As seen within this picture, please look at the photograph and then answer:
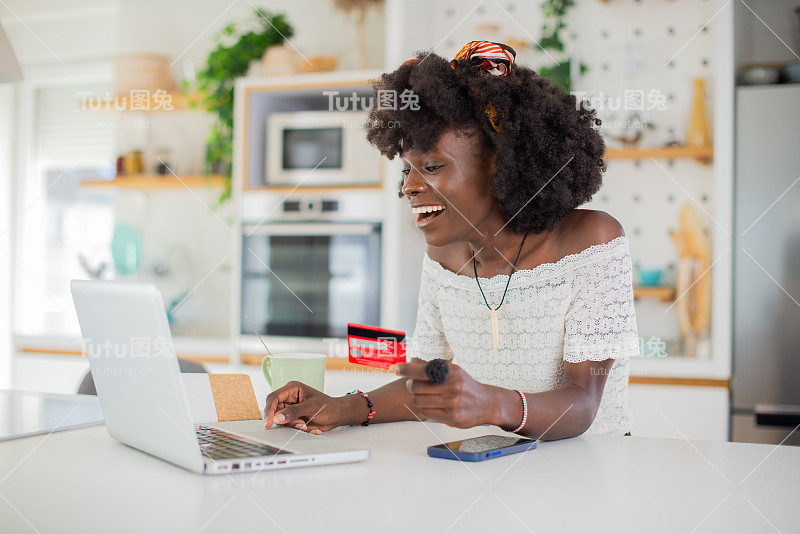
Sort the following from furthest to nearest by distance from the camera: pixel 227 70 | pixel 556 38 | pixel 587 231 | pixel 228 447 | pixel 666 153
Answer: pixel 227 70
pixel 556 38
pixel 666 153
pixel 587 231
pixel 228 447

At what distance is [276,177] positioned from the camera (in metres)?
3.25

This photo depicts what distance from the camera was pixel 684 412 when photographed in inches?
104

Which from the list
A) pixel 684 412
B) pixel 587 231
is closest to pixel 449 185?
pixel 587 231

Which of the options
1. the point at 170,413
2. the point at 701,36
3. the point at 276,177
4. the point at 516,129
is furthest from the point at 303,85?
the point at 170,413

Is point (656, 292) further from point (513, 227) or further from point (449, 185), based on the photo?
point (449, 185)

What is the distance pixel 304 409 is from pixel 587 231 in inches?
→ 24.9

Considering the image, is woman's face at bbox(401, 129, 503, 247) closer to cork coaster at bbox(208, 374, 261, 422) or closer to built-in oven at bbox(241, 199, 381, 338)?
cork coaster at bbox(208, 374, 261, 422)

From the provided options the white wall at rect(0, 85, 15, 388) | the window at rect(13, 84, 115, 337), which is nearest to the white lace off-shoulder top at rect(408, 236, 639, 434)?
the window at rect(13, 84, 115, 337)

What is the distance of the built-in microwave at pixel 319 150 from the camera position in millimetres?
3092

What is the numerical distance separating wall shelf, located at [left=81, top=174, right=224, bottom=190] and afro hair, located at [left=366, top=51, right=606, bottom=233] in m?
2.45

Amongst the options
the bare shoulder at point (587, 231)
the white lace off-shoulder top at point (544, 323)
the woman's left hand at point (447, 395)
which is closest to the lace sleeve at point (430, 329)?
the white lace off-shoulder top at point (544, 323)

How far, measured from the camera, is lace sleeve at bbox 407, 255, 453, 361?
1589mm

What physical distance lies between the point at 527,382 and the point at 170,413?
0.77m

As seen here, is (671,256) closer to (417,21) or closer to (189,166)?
(417,21)
